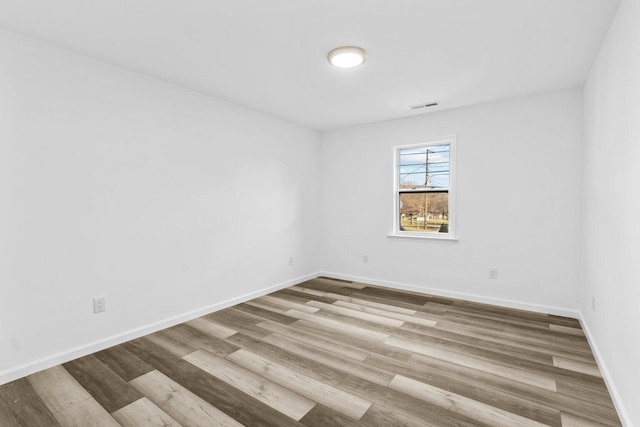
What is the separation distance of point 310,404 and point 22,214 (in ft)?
7.97

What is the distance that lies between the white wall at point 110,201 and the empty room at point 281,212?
0.02 meters

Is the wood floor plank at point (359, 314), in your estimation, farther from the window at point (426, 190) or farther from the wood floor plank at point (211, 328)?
the window at point (426, 190)

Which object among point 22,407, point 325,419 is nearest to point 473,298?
point 325,419

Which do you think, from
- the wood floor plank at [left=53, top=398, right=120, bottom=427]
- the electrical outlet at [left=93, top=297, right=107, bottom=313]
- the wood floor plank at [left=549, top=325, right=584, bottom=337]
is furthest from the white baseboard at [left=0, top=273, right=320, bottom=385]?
the wood floor plank at [left=549, top=325, right=584, bottom=337]

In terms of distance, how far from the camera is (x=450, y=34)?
229cm

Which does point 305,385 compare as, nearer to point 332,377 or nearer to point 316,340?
point 332,377

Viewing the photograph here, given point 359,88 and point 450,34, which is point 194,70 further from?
point 450,34

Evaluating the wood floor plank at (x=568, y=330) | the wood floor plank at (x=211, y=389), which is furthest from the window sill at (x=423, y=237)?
the wood floor plank at (x=211, y=389)

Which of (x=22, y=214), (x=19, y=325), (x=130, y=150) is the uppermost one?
(x=130, y=150)

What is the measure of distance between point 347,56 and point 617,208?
215cm

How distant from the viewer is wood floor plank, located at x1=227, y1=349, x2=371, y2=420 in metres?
1.94

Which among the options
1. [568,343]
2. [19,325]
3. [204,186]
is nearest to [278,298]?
[204,186]

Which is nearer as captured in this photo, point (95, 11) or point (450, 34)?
point (95, 11)

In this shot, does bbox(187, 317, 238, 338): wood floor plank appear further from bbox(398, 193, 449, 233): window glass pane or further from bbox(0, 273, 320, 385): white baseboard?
bbox(398, 193, 449, 233): window glass pane
